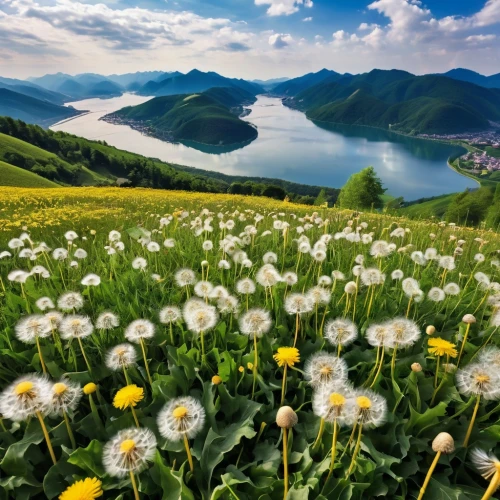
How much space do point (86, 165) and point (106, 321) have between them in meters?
127

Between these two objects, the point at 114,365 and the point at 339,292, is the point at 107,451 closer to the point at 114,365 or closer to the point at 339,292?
the point at 114,365

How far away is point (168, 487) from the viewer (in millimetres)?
1701

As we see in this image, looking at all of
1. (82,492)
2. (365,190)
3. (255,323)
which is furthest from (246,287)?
(365,190)

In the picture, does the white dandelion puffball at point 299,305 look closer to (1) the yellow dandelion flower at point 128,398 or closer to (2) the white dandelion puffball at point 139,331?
(2) the white dandelion puffball at point 139,331

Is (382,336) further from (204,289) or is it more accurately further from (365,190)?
(365,190)

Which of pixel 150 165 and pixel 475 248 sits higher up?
pixel 475 248

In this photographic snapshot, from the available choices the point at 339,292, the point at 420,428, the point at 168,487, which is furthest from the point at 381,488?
the point at 339,292

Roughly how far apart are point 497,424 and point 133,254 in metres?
3.92

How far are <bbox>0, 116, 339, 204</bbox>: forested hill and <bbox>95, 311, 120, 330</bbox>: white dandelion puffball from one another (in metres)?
67.4

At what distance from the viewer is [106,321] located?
2801 millimetres

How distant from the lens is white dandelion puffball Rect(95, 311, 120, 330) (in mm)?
2719

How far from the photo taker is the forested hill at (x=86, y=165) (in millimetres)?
83188

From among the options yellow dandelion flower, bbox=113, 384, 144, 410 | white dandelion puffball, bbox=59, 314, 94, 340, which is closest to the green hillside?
white dandelion puffball, bbox=59, 314, 94, 340

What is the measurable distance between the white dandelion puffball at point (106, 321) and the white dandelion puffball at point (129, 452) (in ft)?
3.79
